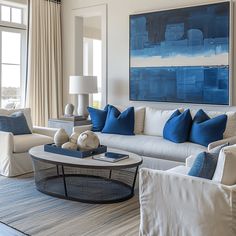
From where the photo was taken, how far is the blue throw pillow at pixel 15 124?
195 inches

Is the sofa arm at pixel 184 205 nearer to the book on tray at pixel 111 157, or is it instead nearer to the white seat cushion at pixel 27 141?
the book on tray at pixel 111 157

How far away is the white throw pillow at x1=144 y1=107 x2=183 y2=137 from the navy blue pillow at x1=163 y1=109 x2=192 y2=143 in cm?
37

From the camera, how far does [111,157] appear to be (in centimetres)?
378

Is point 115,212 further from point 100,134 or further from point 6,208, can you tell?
point 100,134

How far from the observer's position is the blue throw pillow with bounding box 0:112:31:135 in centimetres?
495

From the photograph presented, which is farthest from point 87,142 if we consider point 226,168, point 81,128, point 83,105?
point 83,105

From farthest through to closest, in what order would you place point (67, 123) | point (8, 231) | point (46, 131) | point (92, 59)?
point (92, 59)
point (67, 123)
point (46, 131)
point (8, 231)

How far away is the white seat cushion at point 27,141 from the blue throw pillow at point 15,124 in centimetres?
11

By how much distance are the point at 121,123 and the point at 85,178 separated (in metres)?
1.04

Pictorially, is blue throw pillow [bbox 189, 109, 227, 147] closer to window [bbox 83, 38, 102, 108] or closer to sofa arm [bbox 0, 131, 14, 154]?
sofa arm [bbox 0, 131, 14, 154]

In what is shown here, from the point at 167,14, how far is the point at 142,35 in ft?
1.73

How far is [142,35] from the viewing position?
5668 mm

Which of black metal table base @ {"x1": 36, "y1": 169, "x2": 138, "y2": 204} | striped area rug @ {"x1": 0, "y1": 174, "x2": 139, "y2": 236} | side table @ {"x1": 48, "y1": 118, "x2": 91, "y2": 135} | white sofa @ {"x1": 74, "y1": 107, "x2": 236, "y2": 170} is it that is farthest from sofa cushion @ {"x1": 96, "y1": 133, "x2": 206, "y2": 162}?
striped area rug @ {"x1": 0, "y1": 174, "x2": 139, "y2": 236}

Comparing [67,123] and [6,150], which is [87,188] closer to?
[6,150]
